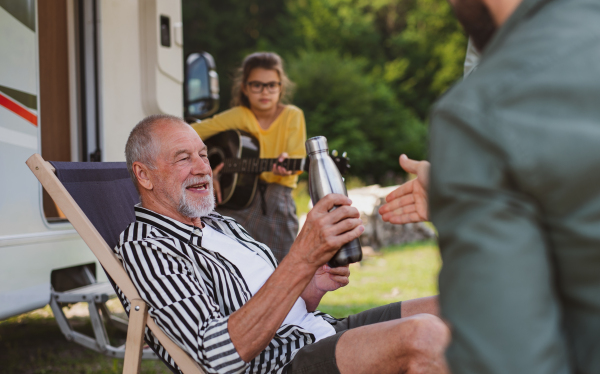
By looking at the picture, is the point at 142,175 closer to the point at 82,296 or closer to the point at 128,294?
the point at 128,294

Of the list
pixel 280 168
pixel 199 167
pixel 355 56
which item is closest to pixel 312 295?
pixel 199 167

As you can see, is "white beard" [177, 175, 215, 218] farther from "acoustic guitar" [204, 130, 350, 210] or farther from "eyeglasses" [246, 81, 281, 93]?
"eyeglasses" [246, 81, 281, 93]

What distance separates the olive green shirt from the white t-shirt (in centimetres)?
125

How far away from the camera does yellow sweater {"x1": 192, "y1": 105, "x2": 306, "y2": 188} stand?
3.98 metres

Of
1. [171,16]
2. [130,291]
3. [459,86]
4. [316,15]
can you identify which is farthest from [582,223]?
[316,15]

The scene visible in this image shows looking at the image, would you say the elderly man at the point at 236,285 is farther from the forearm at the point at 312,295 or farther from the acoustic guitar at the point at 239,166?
the acoustic guitar at the point at 239,166

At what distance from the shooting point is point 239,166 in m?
4.06

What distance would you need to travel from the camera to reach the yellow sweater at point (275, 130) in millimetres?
3977

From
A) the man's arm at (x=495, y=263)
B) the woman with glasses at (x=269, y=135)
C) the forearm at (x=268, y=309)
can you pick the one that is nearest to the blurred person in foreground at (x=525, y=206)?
the man's arm at (x=495, y=263)

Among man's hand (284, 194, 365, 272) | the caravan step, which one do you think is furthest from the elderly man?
the caravan step

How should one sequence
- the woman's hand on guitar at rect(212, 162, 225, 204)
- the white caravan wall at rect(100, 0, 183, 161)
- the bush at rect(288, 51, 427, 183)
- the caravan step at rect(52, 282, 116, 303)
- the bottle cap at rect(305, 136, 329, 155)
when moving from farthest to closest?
the bush at rect(288, 51, 427, 183) → the woman's hand on guitar at rect(212, 162, 225, 204) → the white caravan wall at rect(100, 0, 183, 161) → the caravan step at rect(52, 282, 116, 303) → the bottle cap at rect(305, 136, 329, 155)

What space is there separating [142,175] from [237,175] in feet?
6.48

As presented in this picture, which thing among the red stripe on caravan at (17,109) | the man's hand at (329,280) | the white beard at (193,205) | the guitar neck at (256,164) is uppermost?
the red stripe on caravan at (17,109)

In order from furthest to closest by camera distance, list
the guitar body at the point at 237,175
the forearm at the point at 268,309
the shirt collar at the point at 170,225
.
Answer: the guitar body at the point at 237,175 < the shirt collar at the point at 170,225 < the forearm at the point at 268,309
